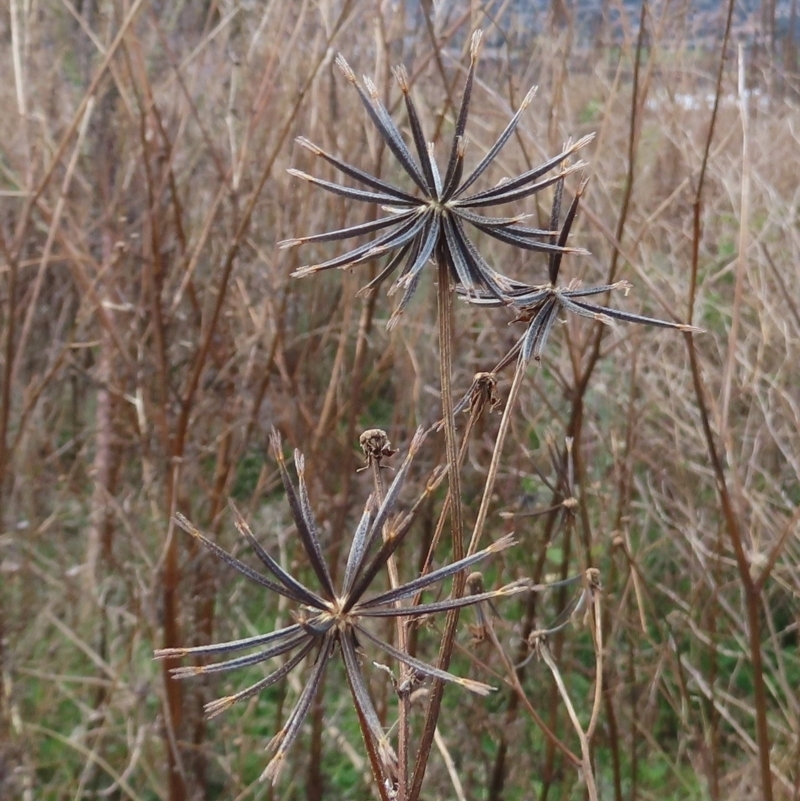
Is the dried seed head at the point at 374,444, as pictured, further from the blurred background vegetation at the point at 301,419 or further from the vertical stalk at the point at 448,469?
the blurred background vegetation at the point at 301,419

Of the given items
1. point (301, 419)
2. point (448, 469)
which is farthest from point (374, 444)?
point (301, 419)

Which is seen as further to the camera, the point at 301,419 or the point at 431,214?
the point at 301,419

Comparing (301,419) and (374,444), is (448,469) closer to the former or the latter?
(374,444)

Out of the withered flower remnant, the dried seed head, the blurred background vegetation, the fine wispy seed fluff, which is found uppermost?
the fine wispy seed fluff

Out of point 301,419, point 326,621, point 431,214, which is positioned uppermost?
point 431,214

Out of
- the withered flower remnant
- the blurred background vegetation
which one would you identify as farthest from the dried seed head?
the blurred background vegetation

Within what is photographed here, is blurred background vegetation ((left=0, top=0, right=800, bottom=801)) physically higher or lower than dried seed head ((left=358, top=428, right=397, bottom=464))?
lower

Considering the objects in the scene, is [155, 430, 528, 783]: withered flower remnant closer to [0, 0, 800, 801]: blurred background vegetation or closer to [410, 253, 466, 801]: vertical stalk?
[410, 253, 466, 801]: vertical stalk

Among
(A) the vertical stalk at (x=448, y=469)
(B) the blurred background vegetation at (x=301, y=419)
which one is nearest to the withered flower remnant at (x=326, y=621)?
(A) the vertical stalk at (x=448, y=469)

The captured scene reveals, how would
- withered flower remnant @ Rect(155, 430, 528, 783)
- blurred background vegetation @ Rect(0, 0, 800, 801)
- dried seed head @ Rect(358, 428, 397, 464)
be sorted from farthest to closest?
blurred background vegetation @ Rect(0, 0, 800, 801), dried seed head @ Rect(358, 428, 397, 464), withered flower remnant @ Rect(155, 430, 528, 783)
